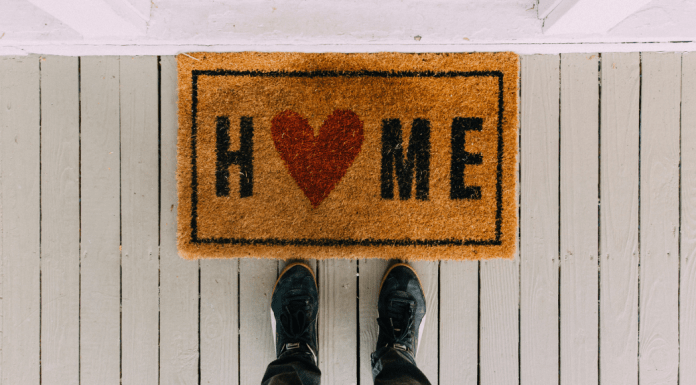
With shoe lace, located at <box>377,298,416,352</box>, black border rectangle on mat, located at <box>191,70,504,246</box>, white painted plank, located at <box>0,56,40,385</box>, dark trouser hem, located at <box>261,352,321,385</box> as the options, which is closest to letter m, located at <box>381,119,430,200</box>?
black border rectangle on mat, located at <box>191,70,504,246</box>

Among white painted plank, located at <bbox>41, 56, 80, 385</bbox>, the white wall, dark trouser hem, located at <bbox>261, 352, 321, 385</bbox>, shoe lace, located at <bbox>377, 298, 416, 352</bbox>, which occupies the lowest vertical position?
dark trouser hem, located at <bbox>261, 352, 321, 385</bbox>

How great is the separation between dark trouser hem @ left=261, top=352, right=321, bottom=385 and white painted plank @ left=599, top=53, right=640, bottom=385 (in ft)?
3.05

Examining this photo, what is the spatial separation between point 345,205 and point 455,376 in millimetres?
659

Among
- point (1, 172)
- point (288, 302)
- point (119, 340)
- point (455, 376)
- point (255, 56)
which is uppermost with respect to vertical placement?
point (255, 56)

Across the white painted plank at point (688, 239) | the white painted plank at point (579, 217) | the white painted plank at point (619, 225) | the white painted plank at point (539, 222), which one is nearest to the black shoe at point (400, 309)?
the white painted plank at point (539, 222)

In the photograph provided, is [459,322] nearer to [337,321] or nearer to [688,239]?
[337,321]

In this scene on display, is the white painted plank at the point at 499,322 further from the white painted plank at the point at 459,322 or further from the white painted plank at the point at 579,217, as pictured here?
the white painted plank at the point at 579,217

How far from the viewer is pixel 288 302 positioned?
1150 mm

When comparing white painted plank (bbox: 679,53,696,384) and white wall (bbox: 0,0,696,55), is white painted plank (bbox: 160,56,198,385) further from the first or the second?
white painted plank (bbox: 679,53,696,384)

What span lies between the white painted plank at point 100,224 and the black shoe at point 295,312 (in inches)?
20.5

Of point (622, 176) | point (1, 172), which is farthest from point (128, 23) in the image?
point (622, 176)

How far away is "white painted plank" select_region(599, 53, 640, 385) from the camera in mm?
1182

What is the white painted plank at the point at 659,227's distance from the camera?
1.18m

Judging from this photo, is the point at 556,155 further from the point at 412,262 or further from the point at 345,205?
the point at 345,205
